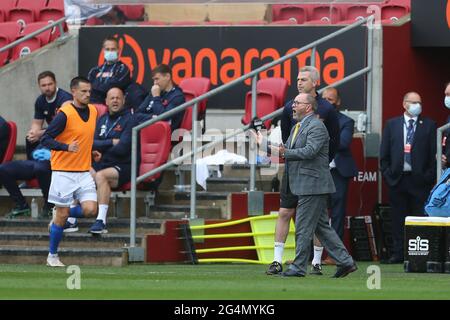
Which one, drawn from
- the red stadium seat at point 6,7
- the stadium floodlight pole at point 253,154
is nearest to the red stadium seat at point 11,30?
the red stadium seat at point 6,7

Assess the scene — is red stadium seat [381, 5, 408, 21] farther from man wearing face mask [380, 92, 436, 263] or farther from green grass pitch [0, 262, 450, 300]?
green grass pitch [0, 262, 450, 300]

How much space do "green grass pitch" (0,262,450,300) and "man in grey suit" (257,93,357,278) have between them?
0.28 meters

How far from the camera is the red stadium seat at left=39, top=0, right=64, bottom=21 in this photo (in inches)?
880

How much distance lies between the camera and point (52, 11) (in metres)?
22.5

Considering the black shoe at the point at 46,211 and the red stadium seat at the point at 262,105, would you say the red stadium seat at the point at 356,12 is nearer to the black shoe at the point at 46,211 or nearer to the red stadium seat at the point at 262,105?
the red stadium seat at the point at 262,105

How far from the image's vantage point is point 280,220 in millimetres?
15172

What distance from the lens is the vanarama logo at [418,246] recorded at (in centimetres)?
1546

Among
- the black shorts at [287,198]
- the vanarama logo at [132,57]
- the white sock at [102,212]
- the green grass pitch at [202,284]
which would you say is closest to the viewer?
the green grass pitch at [202,284]

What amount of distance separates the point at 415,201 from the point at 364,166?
1188 mm

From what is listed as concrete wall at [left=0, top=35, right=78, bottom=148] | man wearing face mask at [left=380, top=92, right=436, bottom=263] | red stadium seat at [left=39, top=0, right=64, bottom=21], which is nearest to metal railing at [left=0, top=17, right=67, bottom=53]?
concrete wall at [left=0, top=35, right=78, bottom=148]

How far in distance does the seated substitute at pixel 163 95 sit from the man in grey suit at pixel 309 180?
3991 mm

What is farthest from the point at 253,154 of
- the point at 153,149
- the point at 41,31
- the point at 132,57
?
the point at 41,31
